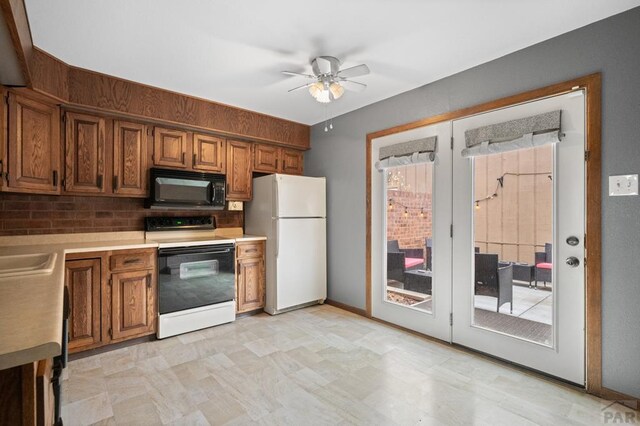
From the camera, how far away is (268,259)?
377 cm

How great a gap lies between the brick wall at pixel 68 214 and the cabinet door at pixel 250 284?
1007mm

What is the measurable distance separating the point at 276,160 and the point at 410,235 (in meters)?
1.99

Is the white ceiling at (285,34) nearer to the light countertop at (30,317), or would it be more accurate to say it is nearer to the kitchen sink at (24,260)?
the kitchen sink at (24,260)

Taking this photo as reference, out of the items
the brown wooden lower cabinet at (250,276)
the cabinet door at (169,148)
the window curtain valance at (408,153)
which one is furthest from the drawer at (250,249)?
the window curtain valance at (408,153)

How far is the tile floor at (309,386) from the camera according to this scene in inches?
74.1

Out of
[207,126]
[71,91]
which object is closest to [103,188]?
[71,91]

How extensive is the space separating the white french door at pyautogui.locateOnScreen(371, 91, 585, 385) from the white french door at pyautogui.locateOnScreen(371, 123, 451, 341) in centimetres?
1

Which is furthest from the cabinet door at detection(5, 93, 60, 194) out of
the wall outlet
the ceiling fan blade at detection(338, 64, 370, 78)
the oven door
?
the ceiling fan blade at detection(338, 64, 370, 78)

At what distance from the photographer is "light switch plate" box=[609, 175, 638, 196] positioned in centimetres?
192

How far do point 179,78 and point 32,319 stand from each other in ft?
8.47

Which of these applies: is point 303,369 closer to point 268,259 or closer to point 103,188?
point 268,259

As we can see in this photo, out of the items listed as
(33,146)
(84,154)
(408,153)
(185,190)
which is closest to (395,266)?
(408,153)

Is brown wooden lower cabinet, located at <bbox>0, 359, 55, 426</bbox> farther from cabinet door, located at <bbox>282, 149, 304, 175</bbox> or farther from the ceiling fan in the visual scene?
cabinet door, located at <bbox>282, 149, 304, 175</bbox>

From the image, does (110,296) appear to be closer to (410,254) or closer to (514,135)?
(410,254)
